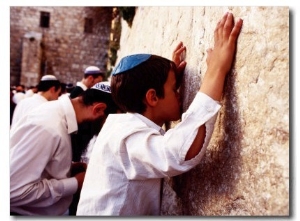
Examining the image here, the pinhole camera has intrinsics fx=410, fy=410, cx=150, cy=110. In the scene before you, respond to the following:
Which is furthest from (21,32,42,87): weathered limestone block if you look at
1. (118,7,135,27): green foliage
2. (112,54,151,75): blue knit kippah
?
(112,54,151,75): blue knit kippah

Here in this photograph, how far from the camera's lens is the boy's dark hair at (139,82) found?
1534 millimetres

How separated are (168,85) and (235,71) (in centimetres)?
31

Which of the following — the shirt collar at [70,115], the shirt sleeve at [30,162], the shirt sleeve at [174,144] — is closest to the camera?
the shirt sleeve at [174,144]

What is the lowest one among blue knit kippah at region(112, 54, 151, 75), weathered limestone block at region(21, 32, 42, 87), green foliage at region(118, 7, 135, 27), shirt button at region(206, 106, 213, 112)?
weathered limestone block at region(21, 32, 42, 87)

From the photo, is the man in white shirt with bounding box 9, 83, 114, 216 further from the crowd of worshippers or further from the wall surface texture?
the wall surface texture

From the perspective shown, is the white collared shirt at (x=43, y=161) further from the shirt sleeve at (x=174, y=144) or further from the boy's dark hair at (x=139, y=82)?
the shirt sleeve at (x=174, y=144)

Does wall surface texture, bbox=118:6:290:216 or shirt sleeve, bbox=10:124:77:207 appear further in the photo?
shirt sleeve, bbox=10:124:77:207

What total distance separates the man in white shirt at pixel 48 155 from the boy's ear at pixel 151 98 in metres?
0.88

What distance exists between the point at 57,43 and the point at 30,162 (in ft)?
55.6

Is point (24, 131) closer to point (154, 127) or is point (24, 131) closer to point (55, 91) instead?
point (154, 127)

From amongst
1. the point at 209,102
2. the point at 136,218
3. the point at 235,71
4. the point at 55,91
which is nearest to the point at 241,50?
the point at 235,71

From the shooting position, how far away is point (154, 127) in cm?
157

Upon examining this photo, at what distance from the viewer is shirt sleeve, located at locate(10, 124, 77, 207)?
7.10 feet

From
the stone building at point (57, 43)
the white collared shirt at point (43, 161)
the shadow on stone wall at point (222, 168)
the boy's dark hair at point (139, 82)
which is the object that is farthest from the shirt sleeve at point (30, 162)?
the stone building at point (57, 43)
